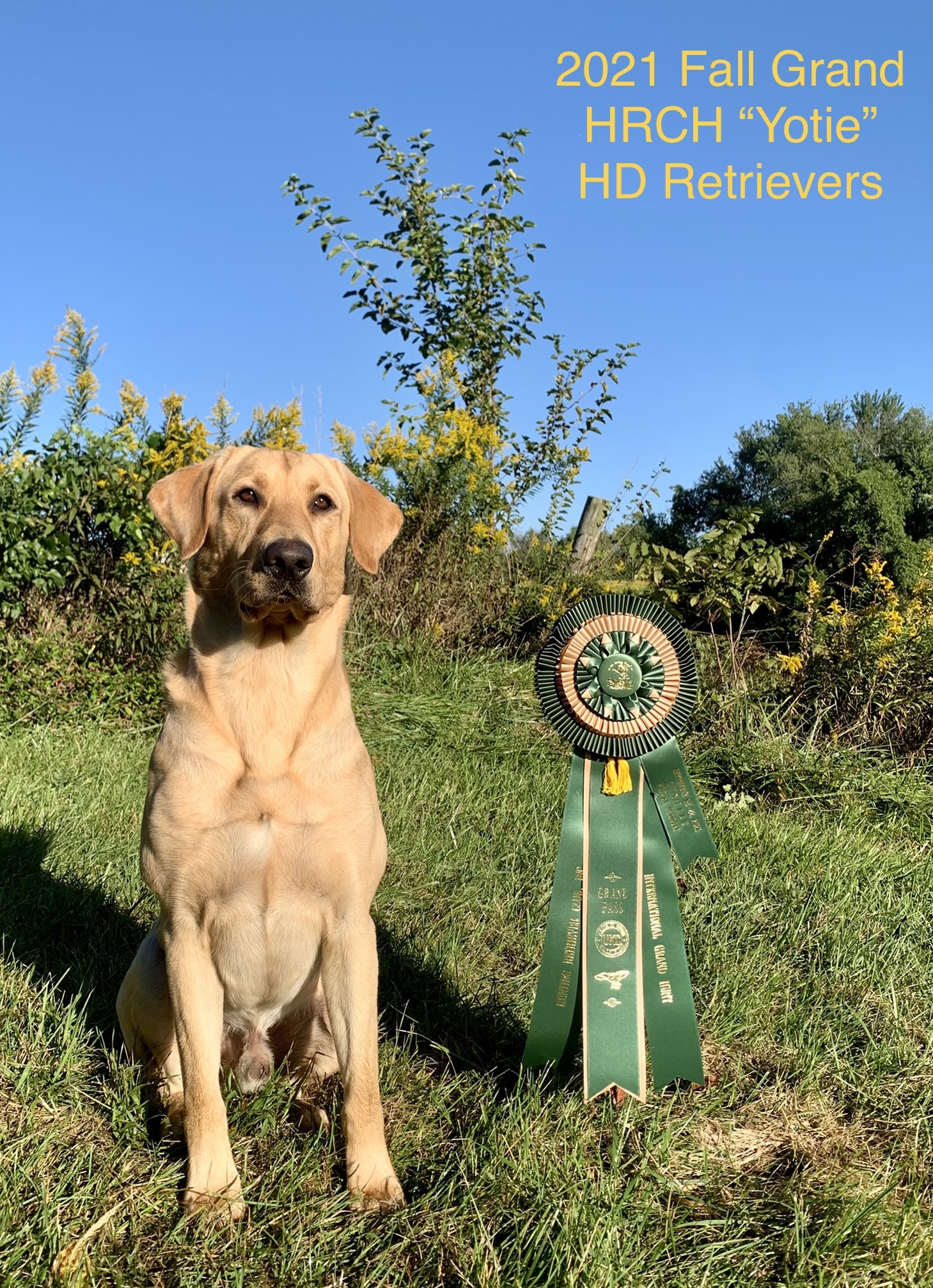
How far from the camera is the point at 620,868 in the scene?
2.31m

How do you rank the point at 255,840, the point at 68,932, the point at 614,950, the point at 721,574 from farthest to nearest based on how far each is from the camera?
the point at 721,574
the point at 68,932
the point at 614,950
the point at 255,840

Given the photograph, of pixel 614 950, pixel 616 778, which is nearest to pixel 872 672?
pixel 616 778

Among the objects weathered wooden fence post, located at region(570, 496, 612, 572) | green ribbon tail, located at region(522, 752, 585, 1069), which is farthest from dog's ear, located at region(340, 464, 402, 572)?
weathered wooden fence post, located at region(570, 496, 612, 572)

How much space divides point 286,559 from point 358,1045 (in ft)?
3.77

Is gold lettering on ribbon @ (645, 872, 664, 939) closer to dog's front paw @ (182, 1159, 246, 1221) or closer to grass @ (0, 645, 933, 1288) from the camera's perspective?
grass @ (0, 645, 933, 1288)

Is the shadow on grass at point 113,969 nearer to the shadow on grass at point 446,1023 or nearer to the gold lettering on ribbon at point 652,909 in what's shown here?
the shadow on grass at point 446,1023

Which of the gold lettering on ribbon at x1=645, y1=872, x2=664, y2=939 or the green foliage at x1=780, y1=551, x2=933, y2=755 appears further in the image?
the green foliage at x1=780, y1=551, x2=933, y2=755

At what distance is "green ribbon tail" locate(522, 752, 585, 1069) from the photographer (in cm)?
233

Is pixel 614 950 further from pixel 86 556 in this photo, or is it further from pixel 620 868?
pixel 86 556

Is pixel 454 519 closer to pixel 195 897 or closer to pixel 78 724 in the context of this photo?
pixel 78 724

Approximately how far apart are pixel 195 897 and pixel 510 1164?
3.01 ft

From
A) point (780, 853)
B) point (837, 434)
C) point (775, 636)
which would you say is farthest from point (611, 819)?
point (837, 434)

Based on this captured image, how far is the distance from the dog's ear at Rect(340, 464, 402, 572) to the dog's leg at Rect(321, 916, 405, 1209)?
967mm

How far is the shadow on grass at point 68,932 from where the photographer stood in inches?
112
